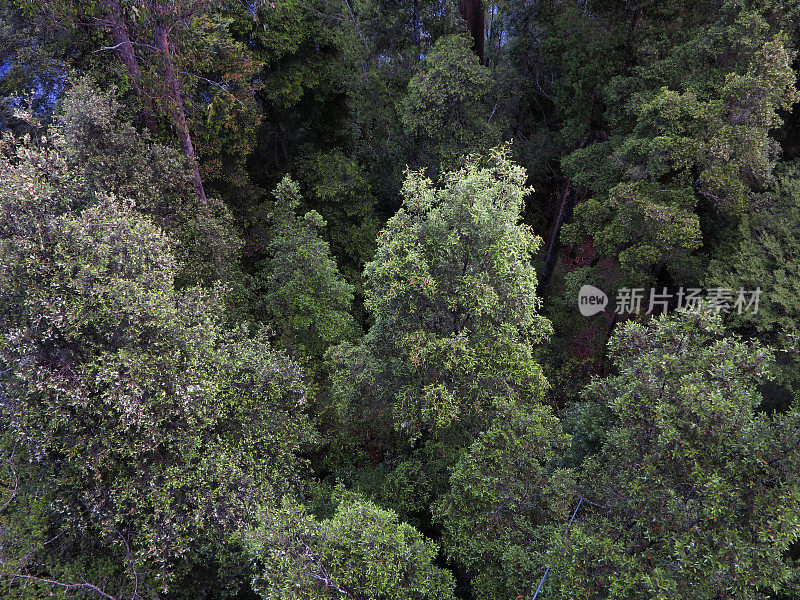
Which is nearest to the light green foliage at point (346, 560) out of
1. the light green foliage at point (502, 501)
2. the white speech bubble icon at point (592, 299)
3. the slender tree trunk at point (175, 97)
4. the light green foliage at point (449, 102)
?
the light green foliage at point (502, 501)

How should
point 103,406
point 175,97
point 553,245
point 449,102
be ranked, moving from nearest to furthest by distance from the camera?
point 103,406
point 175,97
point 449,102
point 553,245

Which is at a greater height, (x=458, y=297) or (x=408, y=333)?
(x=458, y=297)

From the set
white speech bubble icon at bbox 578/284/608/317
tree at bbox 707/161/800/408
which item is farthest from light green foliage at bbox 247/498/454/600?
white speech bubble icon at bbox 578/284/608/317

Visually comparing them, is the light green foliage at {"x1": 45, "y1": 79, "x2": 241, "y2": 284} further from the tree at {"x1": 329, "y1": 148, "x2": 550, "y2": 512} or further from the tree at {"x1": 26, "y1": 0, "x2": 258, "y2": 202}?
the tree at {"x1": 329, "y1": 148, "x2": 550, "y2": 512}

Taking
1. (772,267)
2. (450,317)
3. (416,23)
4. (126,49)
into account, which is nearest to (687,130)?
(772,267)

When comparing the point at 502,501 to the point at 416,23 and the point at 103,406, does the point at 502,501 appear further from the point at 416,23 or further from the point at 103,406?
the point at 416,23

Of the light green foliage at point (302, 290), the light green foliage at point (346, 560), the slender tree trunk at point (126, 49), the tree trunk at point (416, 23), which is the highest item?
the tree trunk at point (416, 23)

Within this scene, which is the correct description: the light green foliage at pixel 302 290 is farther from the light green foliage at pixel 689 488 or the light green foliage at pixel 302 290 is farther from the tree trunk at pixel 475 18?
the tree trunk at pixel 475 18
